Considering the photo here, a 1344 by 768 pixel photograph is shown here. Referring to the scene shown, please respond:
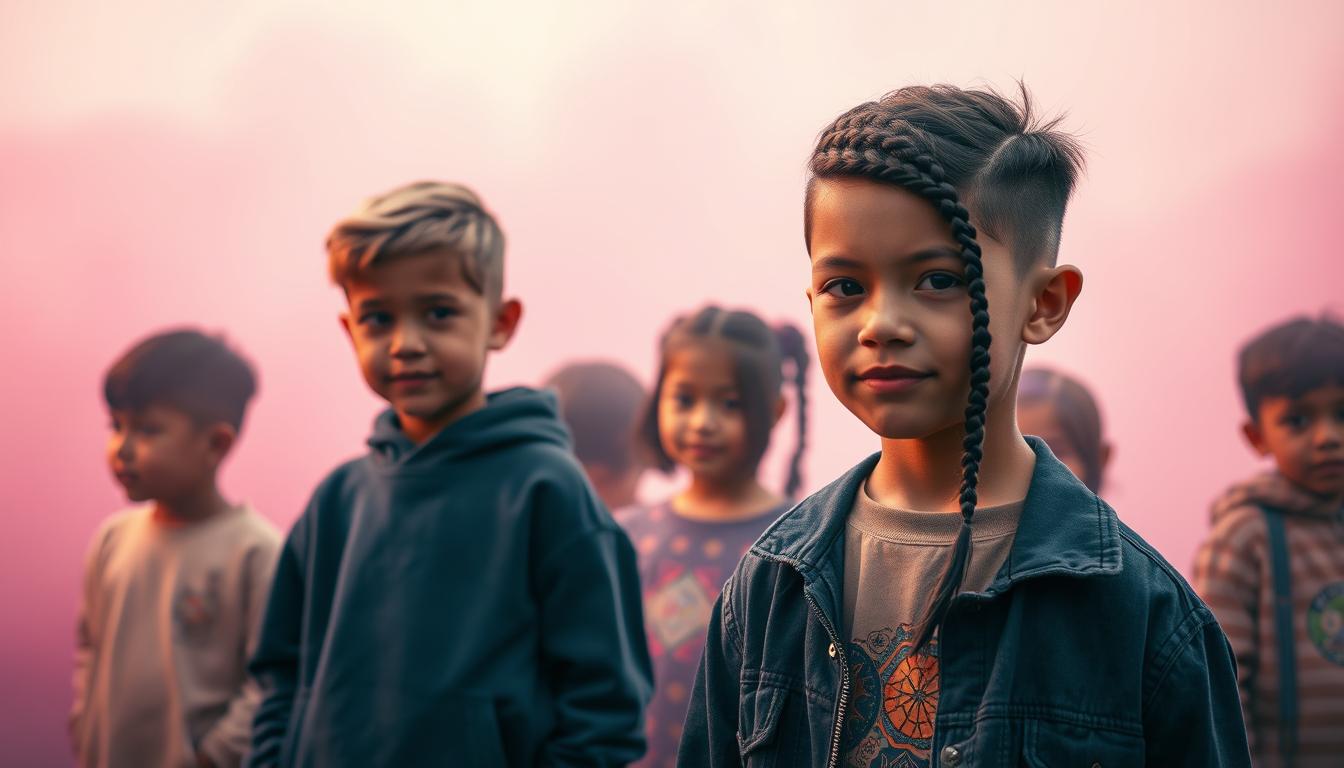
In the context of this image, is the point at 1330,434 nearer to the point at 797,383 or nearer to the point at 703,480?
the point at 797,383

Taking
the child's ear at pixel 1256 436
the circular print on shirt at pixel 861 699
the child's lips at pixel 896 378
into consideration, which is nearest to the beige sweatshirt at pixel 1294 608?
the child's ear at pixel 1256 436

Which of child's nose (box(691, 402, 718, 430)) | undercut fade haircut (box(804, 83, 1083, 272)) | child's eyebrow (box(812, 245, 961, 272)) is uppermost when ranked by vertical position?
undercut fade haircut (box(804, 83, 1083, 272))

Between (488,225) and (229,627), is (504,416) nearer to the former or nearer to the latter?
(488,225)

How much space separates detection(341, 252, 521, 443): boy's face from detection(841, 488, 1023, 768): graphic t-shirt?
125 centimetres

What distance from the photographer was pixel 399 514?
9.00ft

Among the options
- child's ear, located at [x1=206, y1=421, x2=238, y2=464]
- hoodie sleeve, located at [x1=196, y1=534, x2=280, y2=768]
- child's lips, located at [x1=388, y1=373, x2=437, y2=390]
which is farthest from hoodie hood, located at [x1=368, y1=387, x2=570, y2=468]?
child's ear, located at [x1=206, y1=421, x2=238, y2=464]

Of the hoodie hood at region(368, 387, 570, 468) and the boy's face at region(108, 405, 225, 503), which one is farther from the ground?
the hoodie hood at region(368, 387, 570, 468)

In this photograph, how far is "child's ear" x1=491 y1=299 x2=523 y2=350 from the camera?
9.58 ft

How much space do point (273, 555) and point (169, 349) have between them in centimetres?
82

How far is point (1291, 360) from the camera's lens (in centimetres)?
393

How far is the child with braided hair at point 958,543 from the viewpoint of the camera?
158 centimetres

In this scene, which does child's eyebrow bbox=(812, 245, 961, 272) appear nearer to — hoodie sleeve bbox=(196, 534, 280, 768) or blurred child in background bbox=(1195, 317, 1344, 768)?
hoodie sleeve bbox=(196, 534, 280, 768)

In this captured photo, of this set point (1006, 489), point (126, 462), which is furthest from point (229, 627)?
point (1006, 489)

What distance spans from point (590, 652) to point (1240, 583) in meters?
2.26
